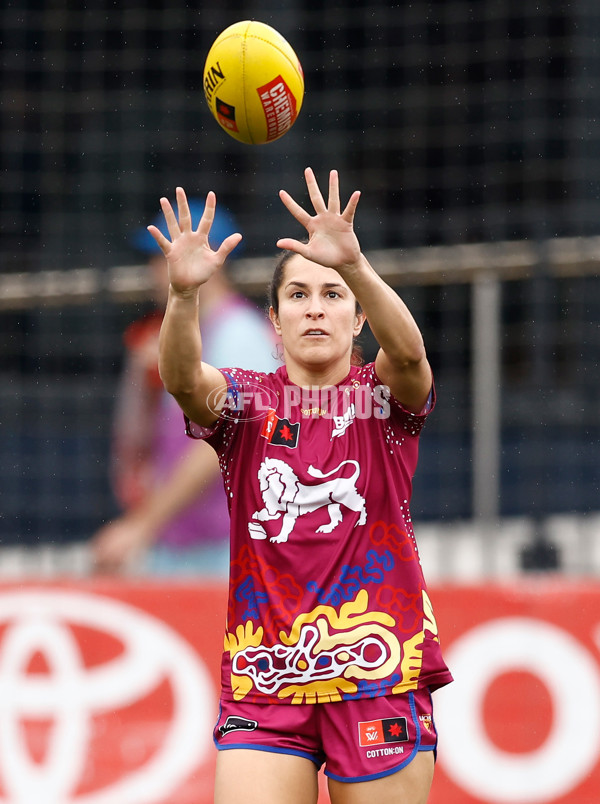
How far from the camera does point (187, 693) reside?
5441mm

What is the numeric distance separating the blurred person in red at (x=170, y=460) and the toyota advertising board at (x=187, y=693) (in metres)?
0.20

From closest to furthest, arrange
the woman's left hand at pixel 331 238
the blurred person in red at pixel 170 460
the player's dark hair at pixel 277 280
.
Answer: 1. the woman's left hand at pixel 331 238
2. the player's dark hair at pixel 277 280
3. the blurred person in red at pixel 170 460

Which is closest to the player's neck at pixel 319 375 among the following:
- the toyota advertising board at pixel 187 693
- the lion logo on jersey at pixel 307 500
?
the lion logo on jersey at pixel 307 500

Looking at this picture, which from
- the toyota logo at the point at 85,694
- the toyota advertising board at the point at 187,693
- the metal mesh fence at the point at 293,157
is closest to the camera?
the toyota advertising board at the point at 187,693

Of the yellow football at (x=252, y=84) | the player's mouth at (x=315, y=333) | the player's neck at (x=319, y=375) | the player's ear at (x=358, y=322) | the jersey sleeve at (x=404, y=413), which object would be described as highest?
the yellow football at (x=252, y=84)

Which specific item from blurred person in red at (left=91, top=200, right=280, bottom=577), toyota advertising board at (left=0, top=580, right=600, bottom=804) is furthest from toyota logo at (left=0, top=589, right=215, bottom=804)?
blurred person in red at (left=91, top=200, right=280, bottom=577)

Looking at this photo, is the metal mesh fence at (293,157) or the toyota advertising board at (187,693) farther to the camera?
the metal mesh fence at (293,157)

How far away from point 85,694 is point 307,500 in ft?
8.73

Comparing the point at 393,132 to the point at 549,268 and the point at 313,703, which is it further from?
the point at 313,703

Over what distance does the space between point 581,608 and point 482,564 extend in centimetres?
84

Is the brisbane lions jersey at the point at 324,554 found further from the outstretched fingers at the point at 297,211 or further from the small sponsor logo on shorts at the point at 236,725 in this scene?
the outstretched fingers at the point at 297,211

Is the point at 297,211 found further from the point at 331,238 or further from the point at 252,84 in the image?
the point at 252,84

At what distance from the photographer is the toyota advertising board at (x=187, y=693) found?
17.4 ft

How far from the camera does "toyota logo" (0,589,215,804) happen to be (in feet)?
17.8
